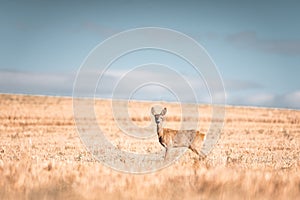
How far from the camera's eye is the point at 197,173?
895 cm

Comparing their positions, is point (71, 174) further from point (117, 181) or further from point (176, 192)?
point (176, 192)

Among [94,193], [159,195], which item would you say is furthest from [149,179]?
[94,193]

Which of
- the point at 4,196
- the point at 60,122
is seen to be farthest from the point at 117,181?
the point at 60,122

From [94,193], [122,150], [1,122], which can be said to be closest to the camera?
[94,193]

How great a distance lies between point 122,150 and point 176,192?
35.0 feet

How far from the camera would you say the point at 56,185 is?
8.66 metres

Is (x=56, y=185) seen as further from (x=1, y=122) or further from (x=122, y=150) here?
(x=1, y=122)

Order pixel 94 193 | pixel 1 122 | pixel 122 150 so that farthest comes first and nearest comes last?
pixel 1 122
pixel 122 150
pixel 94 193

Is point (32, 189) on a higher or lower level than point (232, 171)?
lower

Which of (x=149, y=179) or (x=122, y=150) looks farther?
(x=122, y=150)

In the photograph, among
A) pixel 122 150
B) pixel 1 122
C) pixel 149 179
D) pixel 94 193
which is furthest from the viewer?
pixel 1 122

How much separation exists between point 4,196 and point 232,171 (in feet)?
12.9

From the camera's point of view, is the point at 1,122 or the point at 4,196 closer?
the point at 4,196

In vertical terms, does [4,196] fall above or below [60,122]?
below
